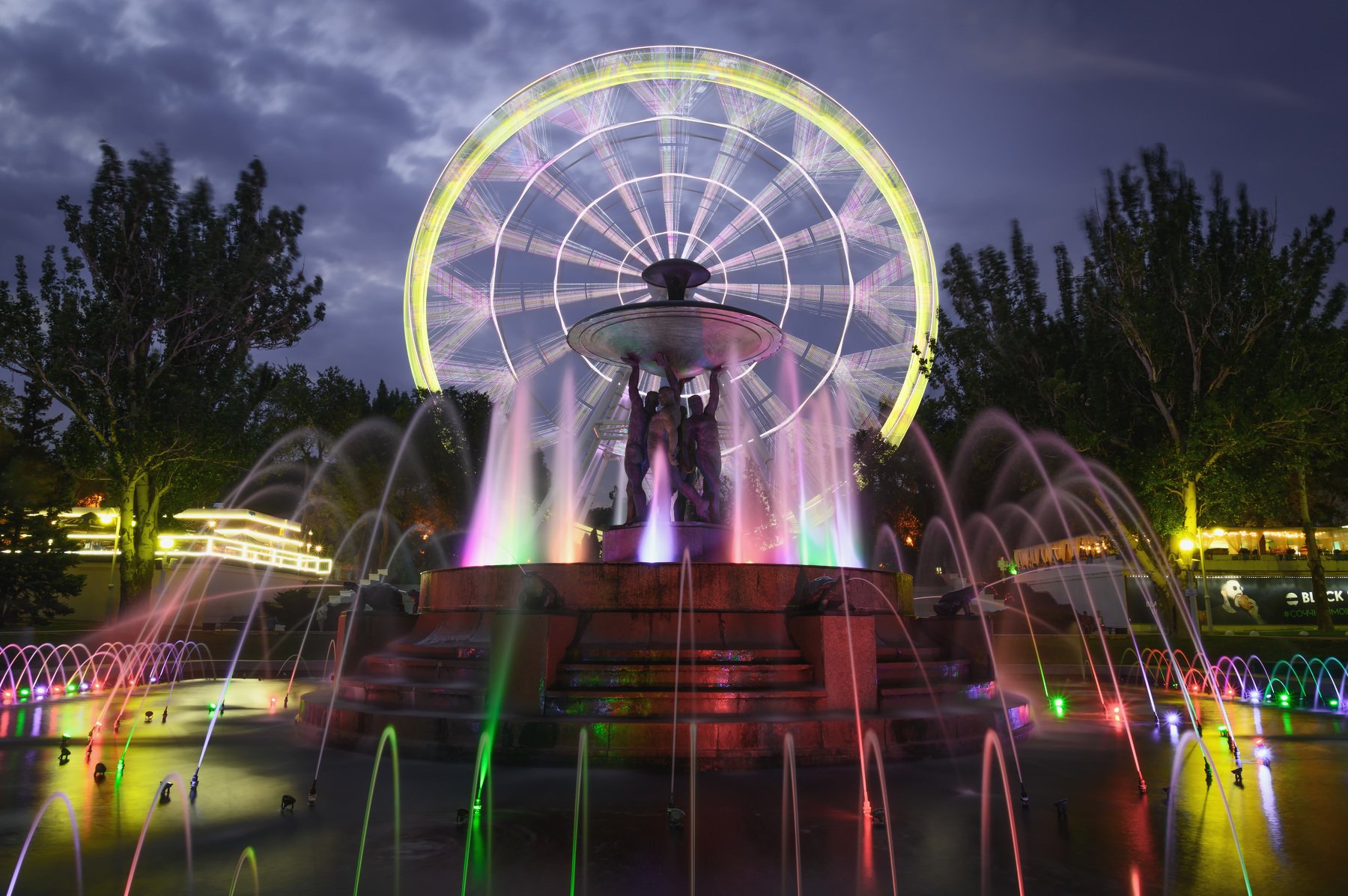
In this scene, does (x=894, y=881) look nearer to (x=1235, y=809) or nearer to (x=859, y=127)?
(x=1235, y=809)

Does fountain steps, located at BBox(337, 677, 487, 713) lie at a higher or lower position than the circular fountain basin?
lower

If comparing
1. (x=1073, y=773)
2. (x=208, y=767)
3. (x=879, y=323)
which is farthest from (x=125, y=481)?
(x=1073, y=773)

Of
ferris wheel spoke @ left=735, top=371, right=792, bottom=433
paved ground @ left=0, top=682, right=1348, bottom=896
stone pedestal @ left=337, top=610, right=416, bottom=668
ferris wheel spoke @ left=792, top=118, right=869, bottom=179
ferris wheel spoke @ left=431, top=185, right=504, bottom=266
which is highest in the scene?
ferris wheel spoke @ left=792, top=118, right=869, bottom=179

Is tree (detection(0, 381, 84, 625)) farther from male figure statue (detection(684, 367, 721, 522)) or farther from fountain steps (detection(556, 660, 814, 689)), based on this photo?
fountain steps (detection(556, 660, 814, 689))

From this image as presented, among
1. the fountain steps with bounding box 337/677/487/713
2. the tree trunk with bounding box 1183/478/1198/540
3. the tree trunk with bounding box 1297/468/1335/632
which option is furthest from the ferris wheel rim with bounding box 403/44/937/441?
the fountain steps with bounding box 337/677/487/713

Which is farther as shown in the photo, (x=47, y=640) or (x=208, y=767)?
(x=47, y=640)

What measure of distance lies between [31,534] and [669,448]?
22.7m

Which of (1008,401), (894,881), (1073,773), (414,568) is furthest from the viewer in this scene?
(414,568)

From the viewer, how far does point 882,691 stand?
8.71 metres

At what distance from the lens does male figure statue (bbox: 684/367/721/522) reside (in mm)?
13414

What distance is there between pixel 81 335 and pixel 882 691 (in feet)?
72.2

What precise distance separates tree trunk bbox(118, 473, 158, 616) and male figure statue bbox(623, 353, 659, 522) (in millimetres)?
15293

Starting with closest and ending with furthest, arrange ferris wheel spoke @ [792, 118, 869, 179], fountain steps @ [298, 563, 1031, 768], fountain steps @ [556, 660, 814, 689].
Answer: fountain steps @ [298, 563, 1031, 768] → fountain steps @ [556, 660, 814, 689] → ferris wheel spoke @ [792, 118, 869, 179]

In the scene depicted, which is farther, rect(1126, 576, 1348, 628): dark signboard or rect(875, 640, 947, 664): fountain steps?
rect(1126, 576, 1348, 628): dark signboard
